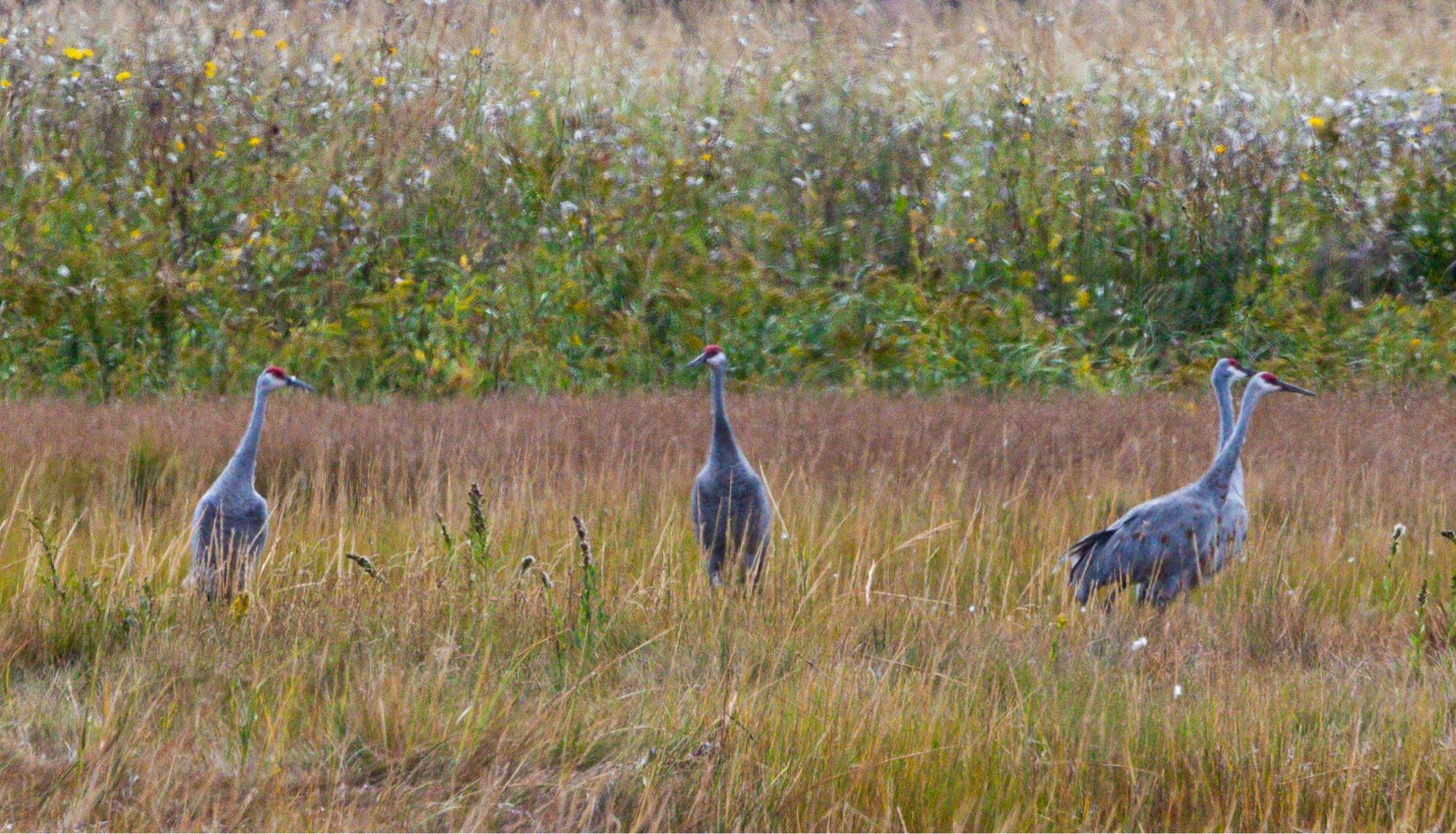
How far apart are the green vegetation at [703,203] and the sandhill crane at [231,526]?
370 cm

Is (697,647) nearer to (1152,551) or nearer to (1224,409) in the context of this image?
(1152,551)

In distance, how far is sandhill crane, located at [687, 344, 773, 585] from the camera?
504 cm

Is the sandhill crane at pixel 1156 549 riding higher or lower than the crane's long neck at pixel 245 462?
lower

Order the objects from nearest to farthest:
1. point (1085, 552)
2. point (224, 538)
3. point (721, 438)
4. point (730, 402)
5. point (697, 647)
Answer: point (697, 647) → point (224, 538) → point (1085, 552) → point (721, 438) → point (730, 402)

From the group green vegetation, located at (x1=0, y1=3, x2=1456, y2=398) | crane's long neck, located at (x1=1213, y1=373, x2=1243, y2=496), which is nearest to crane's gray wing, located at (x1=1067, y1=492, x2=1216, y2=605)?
crane's long neck, located at (x1=1213, y1=373, x2=1243, y2=496)

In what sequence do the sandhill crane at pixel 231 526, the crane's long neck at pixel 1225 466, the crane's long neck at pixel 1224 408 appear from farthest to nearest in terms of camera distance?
the crane's long neck at pixel 1224 408 < the crane's long neck at pixel 1225 466 < the sandhill crane at pixel 231 526

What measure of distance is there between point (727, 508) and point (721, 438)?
30 centimetres

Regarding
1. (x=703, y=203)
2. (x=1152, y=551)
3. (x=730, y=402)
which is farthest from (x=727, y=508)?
(x=703, y=203)

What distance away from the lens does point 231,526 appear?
4688 millimetres

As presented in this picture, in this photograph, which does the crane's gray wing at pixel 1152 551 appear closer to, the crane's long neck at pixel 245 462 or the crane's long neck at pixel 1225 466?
the crane's long neck at pixel 1225 466

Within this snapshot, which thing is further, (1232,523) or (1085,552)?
(1232,523)

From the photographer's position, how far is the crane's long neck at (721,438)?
5199mm

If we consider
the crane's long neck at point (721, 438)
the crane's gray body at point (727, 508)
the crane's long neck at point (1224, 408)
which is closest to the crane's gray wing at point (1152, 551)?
the crane's long neck at point (1224, 408)

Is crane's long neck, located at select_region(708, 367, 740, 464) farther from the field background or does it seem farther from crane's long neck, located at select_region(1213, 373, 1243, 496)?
crane's long neck, located at select_region(1213, 373, 1243, 496)
